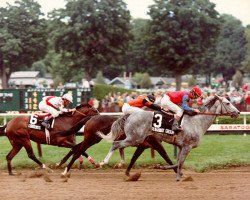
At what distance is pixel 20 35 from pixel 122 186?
3610 centimetres

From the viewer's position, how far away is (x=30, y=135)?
12516 millimetres

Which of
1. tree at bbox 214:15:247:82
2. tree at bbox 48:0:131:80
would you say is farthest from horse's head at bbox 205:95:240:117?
tree at bbox 214:15:247:82

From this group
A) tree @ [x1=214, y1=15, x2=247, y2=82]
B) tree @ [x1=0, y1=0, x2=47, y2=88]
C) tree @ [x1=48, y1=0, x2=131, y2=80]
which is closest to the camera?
tree @ [x1=48, y1=0, x2=131, y2=80]

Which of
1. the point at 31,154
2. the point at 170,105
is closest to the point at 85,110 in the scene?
the point at 31,154

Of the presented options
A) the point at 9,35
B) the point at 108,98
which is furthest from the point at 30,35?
the point at 108,98

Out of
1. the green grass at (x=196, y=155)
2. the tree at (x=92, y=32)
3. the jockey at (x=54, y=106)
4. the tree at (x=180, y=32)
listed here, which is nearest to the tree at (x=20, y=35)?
the tree at (x=92, y=32)

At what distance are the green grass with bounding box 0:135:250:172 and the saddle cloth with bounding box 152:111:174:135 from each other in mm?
1563

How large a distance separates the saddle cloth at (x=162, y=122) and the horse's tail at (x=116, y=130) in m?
0.59

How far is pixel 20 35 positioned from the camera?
45.1m

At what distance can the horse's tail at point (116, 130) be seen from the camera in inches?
451

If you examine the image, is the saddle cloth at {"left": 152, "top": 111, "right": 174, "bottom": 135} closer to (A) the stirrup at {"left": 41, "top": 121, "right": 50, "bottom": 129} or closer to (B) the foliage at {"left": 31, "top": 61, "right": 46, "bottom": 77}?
(A) the stirrup at {"left": 41, "top": 121, "right": 50, "bottom": 129}

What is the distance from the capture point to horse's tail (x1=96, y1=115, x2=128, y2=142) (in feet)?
37.6

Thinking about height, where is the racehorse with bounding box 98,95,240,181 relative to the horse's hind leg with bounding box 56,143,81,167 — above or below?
above

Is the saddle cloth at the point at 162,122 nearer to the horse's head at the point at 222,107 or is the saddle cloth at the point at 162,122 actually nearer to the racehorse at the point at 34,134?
the horse's head at the point at 222,107
